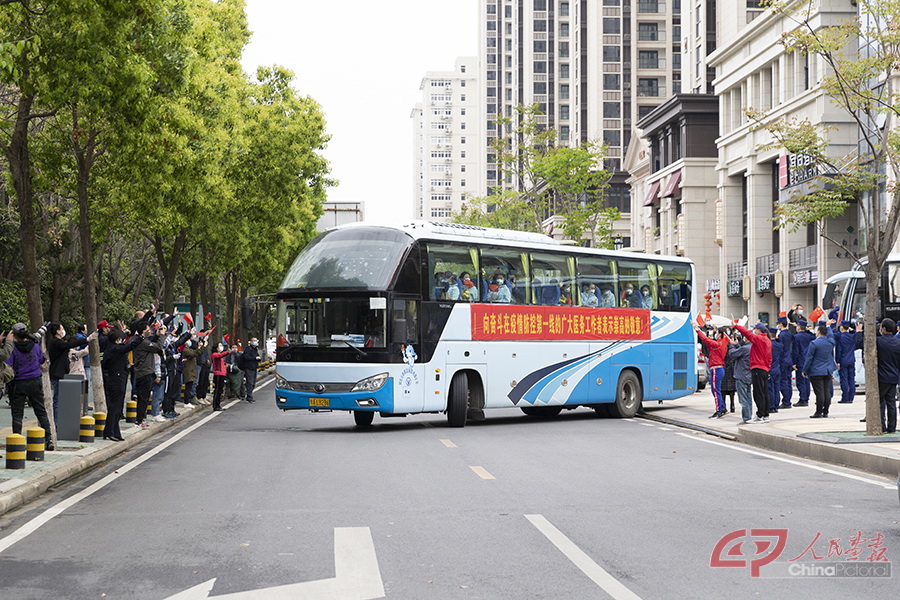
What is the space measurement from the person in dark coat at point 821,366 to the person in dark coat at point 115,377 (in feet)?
42.1

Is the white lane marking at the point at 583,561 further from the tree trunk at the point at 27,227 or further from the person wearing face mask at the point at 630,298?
the person wearing face mask at the point at 630,298

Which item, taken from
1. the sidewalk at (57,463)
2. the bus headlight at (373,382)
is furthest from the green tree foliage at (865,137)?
the sidewalk at (57,463)

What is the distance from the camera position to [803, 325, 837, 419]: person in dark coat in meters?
21.3

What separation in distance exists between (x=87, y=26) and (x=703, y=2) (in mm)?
57134

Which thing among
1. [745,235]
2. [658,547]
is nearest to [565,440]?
[658,547]

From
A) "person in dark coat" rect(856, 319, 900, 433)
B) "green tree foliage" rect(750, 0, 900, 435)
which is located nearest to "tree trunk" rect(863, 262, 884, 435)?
"green tree foliage" rect(750, 0, 900, 435)

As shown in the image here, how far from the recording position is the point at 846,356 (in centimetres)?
2550

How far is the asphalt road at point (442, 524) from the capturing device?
7258 mm

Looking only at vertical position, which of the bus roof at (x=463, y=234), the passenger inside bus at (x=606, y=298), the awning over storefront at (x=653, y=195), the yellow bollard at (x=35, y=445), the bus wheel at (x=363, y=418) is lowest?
the bus wheel at (x=363, y=418)

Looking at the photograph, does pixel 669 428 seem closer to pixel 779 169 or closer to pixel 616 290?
pixel 616 290

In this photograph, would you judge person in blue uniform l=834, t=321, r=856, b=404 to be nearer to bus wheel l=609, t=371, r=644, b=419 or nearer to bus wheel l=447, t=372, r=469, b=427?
bus wheel l=609, t=371, r=644, b=419

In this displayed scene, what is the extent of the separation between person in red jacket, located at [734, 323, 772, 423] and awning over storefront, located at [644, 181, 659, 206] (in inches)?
1863

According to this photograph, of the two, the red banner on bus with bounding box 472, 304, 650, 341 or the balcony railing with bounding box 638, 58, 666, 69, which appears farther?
the balcony railing with bounding box 638, 58, 666, 69

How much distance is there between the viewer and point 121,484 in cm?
1276
